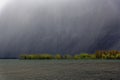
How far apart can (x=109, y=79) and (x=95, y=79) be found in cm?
311

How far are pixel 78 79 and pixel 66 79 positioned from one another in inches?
109

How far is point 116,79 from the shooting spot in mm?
56844

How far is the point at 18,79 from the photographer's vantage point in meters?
57.1

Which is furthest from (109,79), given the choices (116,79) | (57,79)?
(57,79)

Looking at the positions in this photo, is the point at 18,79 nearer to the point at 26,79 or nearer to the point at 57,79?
the point at 26,79

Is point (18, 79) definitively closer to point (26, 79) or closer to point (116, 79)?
point (26, 79)

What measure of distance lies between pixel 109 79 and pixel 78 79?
6910mm

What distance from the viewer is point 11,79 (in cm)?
5759

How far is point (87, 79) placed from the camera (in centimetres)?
5788

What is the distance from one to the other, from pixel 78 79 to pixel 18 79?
13446mm

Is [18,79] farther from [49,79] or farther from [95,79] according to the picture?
[95,79]

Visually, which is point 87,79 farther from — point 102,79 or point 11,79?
point 11,79

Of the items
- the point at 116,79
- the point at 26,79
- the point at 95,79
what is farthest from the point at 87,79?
the point at 26,79

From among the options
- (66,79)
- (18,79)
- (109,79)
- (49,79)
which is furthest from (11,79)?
(109,79)
